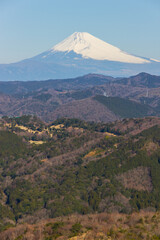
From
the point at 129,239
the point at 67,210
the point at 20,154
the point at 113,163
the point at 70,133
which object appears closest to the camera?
the point at 129,239

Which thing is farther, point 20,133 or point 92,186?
point 20,133

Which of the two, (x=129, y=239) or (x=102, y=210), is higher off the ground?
(x=129, y=239)

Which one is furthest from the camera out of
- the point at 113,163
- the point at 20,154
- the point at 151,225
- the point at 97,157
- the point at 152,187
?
the point at 20,154

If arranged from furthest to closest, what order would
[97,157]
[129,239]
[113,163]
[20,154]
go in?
[20,154]
[97,157]
[113,163]
[129,239]

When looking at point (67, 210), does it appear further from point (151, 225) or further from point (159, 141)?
point (159, 141)

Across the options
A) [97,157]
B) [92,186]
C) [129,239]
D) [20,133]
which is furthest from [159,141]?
[129,239]

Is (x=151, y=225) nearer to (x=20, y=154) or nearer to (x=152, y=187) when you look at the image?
(x=152, y=187)

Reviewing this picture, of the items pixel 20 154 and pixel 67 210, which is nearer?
pixel 67 210

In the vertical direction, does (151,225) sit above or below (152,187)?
above

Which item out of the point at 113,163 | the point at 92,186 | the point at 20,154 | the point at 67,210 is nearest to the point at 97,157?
the point at 113,163
